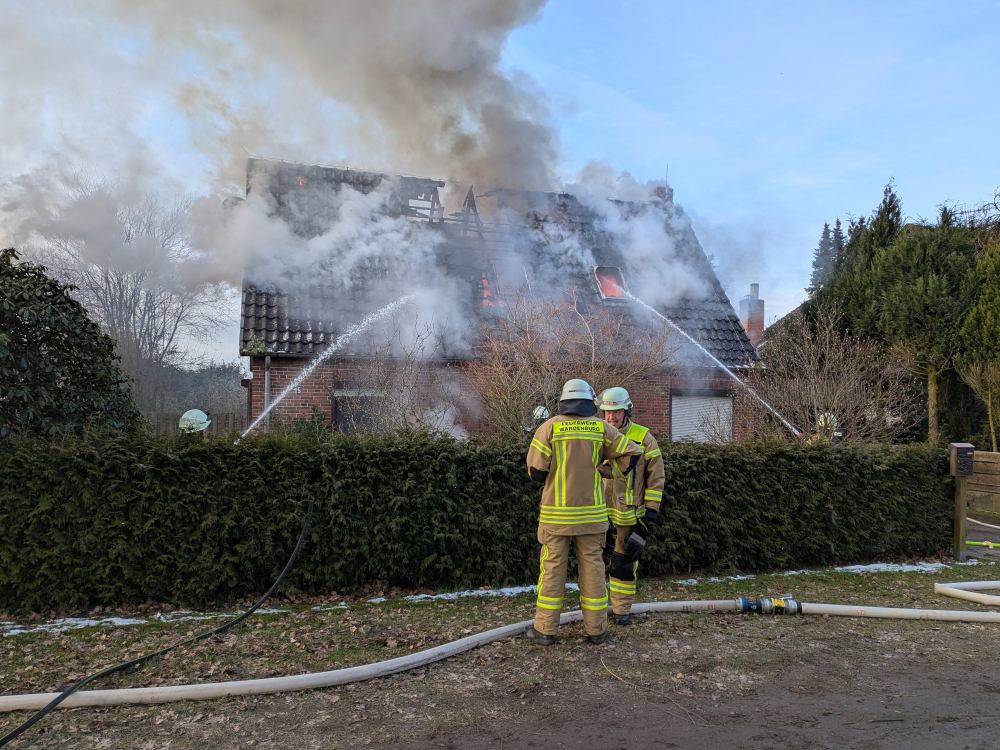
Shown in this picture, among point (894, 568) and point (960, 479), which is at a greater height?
point (960, 479)

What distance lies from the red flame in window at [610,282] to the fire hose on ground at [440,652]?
26.6 ft

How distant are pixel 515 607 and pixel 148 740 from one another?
3122mm

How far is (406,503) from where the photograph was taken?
6.29 metres

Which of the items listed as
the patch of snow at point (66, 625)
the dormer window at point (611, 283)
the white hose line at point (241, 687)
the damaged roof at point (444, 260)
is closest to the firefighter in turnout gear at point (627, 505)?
the white hose line at point (241, 687)

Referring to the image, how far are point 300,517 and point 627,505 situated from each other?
2.76 m

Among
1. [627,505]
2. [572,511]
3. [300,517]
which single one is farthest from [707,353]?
[300,517]

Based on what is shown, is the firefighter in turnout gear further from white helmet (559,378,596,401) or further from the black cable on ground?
the black cable on ground

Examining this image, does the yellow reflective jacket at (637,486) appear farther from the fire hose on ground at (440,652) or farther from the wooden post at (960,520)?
the wooden post at (960,520)

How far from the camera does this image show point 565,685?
168 inches

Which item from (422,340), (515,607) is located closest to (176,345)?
(422,340)

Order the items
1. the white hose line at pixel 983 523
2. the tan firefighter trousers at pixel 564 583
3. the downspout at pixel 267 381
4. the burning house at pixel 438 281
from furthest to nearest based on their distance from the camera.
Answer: the white hose line at pixel 983 523
the burning house at pixel 438 281
the downspout at pixel 267 381
the tan firefighter trousers at pixel 564 583

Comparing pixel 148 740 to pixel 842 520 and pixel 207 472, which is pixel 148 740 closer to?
pixel 207 472

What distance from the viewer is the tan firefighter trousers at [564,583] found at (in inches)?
197

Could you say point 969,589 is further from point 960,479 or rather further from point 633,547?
point 633,547
